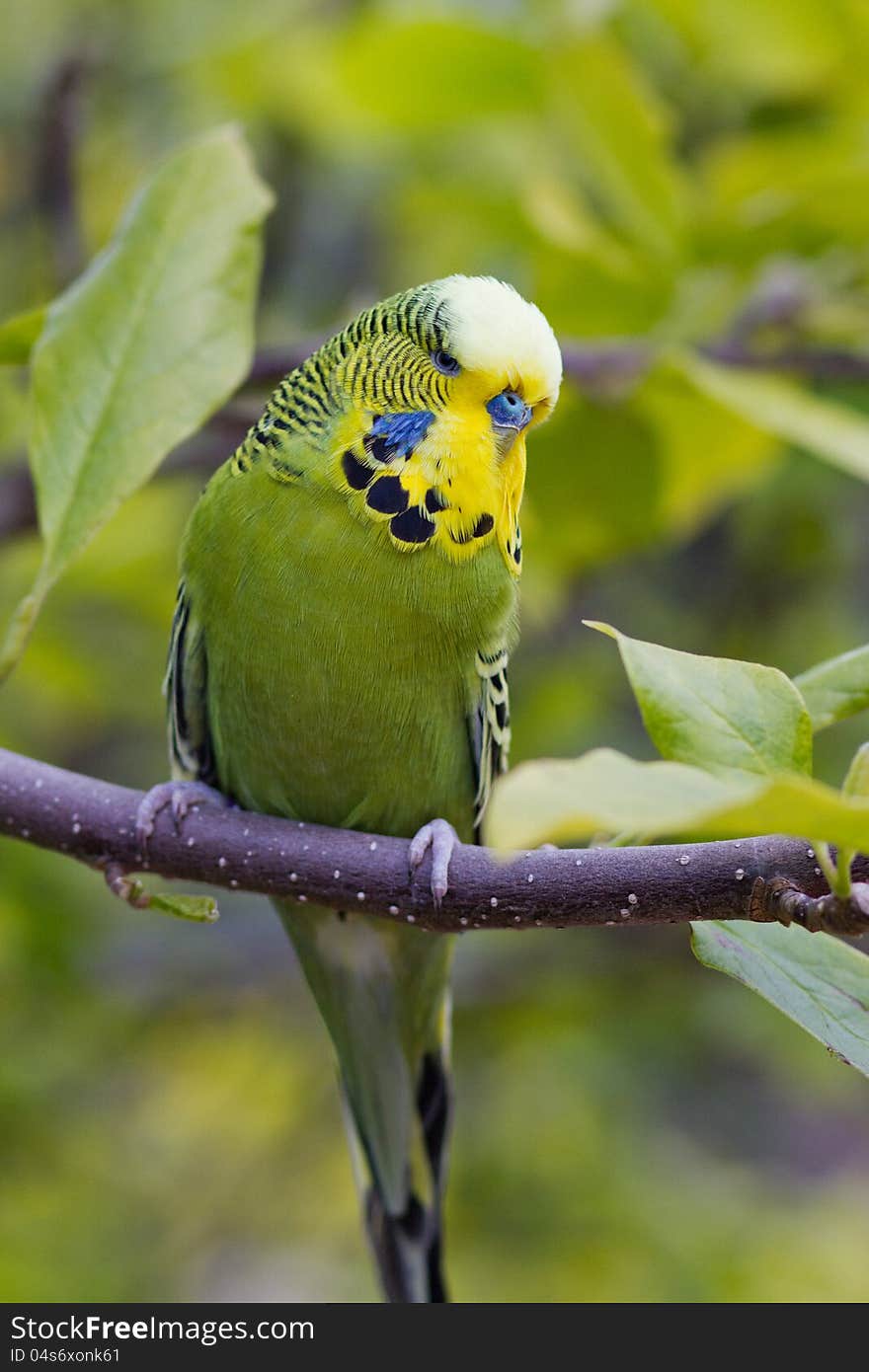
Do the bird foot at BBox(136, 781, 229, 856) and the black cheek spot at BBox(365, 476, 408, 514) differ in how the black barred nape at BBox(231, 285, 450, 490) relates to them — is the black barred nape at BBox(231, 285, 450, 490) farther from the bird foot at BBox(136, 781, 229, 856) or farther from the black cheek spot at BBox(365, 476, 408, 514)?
the bird foot at BBox(136, 781, 229, 856)

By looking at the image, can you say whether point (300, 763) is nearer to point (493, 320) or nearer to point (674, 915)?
point (493, 320)

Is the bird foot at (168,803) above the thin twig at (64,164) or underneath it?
underneath

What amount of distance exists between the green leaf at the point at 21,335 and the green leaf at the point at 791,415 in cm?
93

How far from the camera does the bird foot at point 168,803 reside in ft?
5.19

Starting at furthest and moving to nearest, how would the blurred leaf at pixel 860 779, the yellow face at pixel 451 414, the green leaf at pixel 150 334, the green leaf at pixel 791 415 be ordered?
the green leaf at pixel 791 415 < the green leaf at pixel 150 334 < the yellow face at pixel 451 414 < the blurred leaf at pixel 860 779

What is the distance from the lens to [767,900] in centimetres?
118

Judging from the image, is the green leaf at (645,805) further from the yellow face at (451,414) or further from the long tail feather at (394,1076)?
the long tail feather at (394,1076)

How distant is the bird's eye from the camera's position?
63.9 inches

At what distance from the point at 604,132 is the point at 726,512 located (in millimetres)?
1354

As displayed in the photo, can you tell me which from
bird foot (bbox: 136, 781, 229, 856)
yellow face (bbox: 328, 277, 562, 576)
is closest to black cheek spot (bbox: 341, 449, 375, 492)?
yellow face (bbox: 328, 277, 562, 576)

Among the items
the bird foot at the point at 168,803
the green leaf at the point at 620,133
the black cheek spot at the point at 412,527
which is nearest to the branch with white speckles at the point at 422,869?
the bird foot at the point at 168,803

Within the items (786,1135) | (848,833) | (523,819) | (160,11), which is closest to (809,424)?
(848,833)

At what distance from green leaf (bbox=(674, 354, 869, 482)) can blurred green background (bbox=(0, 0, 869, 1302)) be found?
108 mm

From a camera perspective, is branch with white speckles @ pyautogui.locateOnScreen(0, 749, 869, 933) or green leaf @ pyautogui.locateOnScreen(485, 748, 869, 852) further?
branch with white speckles @ pyautogui.locateOnScreen(0, 749, 869, 933)
